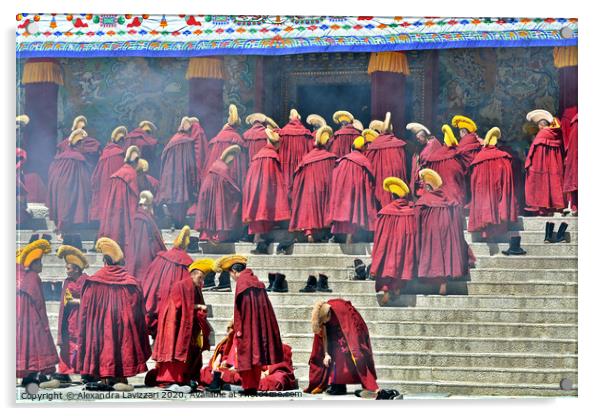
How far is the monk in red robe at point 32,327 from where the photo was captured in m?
11.7

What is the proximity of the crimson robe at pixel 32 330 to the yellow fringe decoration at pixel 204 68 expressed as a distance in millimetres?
1911

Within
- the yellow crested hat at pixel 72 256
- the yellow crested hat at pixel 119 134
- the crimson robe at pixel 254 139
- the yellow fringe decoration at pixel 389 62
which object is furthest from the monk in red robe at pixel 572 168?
the yellow crested hat at pixel 72 256

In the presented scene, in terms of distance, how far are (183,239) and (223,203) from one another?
0.42 metres

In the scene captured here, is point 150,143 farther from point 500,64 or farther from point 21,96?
point 500,64

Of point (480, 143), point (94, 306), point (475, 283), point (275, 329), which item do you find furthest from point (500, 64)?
point (94, 306)

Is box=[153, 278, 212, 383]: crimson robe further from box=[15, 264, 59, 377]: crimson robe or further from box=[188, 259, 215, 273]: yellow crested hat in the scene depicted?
box=[15, 264, 59, 377]: crimson robe

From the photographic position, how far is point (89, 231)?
12.1 m

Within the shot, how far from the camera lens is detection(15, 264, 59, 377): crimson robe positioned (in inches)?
462

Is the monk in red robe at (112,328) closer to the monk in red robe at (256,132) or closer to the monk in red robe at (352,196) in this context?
the monk in red robe at (256,132)

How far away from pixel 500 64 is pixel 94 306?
3528 mm

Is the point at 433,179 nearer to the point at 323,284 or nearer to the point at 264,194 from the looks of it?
the point at 323,284

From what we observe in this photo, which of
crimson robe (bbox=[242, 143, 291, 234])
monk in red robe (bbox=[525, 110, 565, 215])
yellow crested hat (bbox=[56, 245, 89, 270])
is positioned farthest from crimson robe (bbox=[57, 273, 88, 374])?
monk in red robe (bbox=[525, 110, 565, 215])

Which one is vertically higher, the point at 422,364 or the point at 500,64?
the point at 500,64

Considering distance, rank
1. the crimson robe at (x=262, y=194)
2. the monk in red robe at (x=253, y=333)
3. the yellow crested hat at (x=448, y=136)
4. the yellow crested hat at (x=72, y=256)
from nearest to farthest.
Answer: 1. the monk in red robe at (x=253, y=333)
2. the yellow crested hat at (x=72, y=256)
3. the crimson robe at (x=262, y=194)
4. the yellow crested hat at (x=448, y=136)
